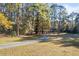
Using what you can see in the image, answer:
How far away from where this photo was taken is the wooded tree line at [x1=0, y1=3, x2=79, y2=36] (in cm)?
978

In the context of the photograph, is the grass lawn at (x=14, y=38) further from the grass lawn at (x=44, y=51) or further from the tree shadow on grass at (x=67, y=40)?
the tree shadow on grass at (x=67, y=40)

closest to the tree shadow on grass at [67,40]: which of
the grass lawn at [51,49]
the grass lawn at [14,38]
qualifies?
the grass lawn at [51,49]

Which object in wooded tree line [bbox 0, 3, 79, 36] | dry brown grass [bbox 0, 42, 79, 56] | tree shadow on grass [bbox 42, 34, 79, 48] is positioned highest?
wooded tree line [bbox 0, 3, 79, 36]

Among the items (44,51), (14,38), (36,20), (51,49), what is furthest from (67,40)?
(14,38)

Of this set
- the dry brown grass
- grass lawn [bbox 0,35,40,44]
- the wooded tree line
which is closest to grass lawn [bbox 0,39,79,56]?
the dry brown grass

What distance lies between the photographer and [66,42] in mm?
9766

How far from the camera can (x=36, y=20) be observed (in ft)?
32.2

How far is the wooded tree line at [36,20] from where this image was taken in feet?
32.1

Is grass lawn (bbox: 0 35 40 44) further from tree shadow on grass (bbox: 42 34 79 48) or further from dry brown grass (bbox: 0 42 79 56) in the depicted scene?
tree shadow on grass (bbox: 42 34 79 48)

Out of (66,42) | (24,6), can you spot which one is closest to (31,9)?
(24,6)

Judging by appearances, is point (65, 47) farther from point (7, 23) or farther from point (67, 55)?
point (7, 23)

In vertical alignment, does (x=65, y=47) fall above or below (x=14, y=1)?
below

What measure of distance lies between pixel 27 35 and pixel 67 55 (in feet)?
2.17

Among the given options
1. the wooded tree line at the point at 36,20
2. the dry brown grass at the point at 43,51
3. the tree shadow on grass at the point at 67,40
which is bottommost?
the dry brown grass at the point at 43,51
